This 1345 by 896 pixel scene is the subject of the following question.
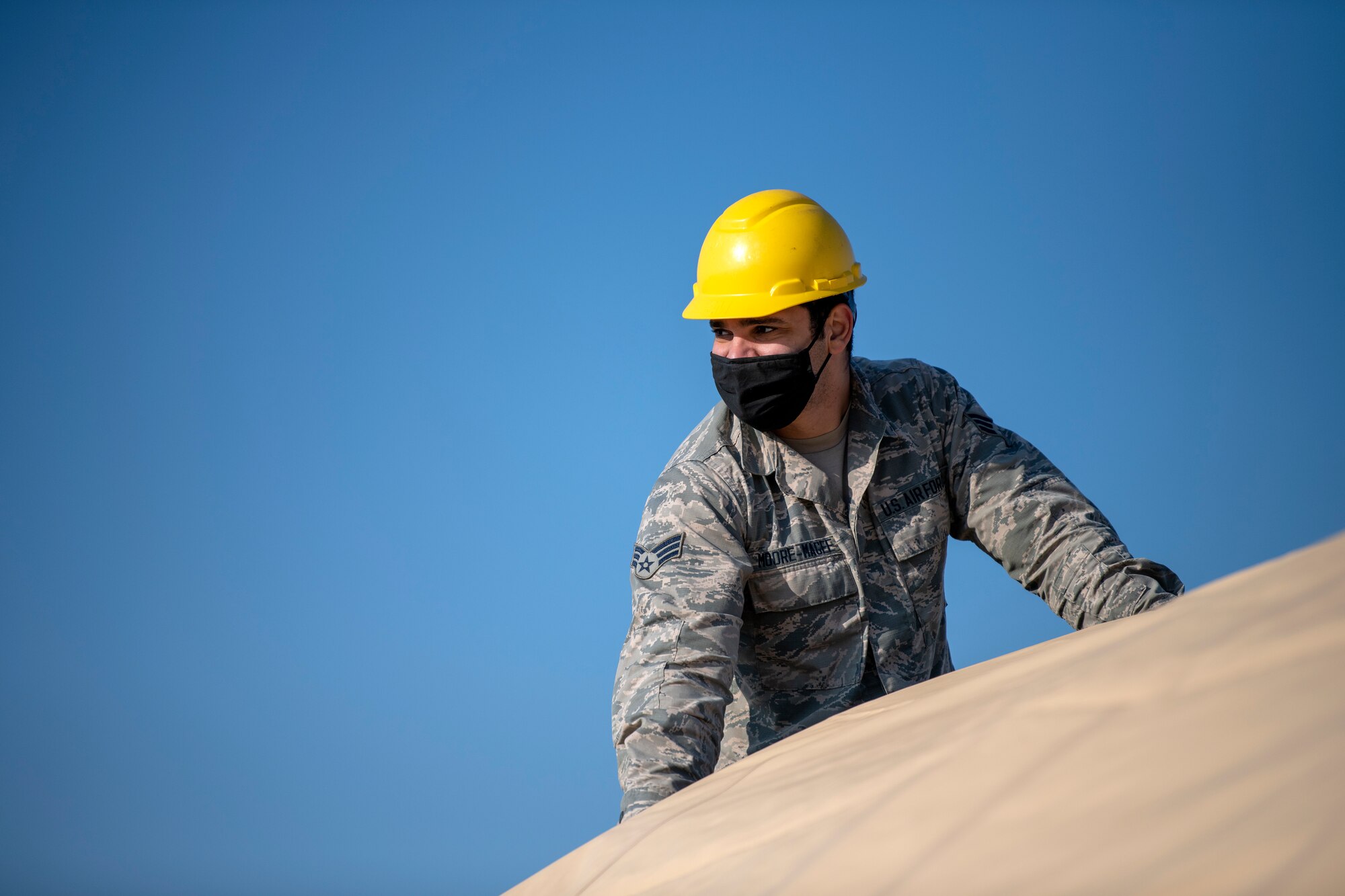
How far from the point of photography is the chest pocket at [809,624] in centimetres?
215

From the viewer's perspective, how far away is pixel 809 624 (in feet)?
7.15

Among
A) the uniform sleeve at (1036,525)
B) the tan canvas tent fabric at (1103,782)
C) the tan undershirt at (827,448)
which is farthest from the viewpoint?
the tan undershirt at (827,448)

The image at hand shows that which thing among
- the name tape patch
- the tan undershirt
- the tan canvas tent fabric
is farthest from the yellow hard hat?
the tan canvas tent fabric

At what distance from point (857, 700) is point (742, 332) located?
0.75 m

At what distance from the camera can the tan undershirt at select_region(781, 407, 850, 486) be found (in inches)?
88.0

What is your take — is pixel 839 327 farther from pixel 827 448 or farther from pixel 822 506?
pixel 822 506

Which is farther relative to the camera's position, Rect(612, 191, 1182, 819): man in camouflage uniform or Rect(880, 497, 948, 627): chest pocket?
Rect(880, 497, 948, 627): chest pocket

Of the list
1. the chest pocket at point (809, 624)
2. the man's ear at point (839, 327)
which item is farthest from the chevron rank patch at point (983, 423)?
the chest pocket at point (809, 624)

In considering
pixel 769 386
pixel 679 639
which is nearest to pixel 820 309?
pixel 769 386

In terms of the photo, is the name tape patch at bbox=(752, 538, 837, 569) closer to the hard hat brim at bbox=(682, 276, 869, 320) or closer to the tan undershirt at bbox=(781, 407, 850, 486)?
the tan undershirt at bbox=(781, 407, 850, 486)

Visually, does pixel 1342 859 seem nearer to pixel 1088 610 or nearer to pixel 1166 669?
pixel 1166 669

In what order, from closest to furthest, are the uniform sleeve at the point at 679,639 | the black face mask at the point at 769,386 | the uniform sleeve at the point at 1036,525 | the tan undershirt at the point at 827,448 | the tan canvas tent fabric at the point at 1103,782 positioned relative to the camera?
the tan canvas tent fabric at the point at 1103,782 → the uniform sleeve at the point at 679,639 → the uniform sleeve at the point at 1036,525 → the black face mask at the point at 769,386 → the tan undershirt at the point at 827,448

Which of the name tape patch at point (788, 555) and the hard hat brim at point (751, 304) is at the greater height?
the hard hat brim at point (751, 304)

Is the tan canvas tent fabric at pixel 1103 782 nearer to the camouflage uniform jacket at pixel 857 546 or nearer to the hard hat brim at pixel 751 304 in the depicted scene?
the camouflage uniform jacket at pixel 857 546
